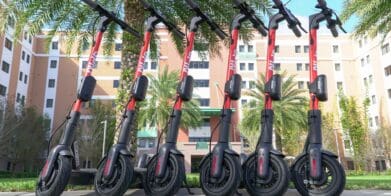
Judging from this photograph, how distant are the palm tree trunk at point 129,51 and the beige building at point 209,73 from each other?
3728 cm

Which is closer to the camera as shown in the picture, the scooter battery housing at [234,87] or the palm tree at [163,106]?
the scooter battery housing at [234,87]

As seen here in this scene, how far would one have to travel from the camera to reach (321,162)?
5012 millimetres

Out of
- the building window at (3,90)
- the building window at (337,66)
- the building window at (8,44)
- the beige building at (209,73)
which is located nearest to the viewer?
the building window at (3,90)

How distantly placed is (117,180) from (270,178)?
2.03 metres

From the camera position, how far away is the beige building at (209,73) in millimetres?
51375

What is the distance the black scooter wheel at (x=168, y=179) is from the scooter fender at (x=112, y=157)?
0.46 metres

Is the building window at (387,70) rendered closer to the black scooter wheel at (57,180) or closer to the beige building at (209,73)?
the beige building at (209,73)

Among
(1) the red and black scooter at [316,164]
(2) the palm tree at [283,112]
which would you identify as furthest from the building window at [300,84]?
(1) the red and black scooter at [316,164]

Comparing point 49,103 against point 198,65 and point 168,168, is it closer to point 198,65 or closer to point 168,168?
A: point 198,65

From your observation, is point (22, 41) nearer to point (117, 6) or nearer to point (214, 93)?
point (214, 93)

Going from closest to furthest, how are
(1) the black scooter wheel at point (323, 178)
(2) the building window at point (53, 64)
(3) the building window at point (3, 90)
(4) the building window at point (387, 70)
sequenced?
(1) the black scooter wheel at point (323, 178), (3) the building window at point (3, 90), (4) the building window at point (387, 70), (2) the building window at point (53, 64)

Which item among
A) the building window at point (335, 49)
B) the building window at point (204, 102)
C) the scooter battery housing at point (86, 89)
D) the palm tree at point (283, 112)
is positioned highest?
the building window at point (335, 49)

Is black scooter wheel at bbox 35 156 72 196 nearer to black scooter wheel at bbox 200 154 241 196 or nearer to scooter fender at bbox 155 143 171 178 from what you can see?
scooter fender at bbox 155 143 171 178

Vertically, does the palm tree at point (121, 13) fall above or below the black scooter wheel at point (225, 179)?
above
